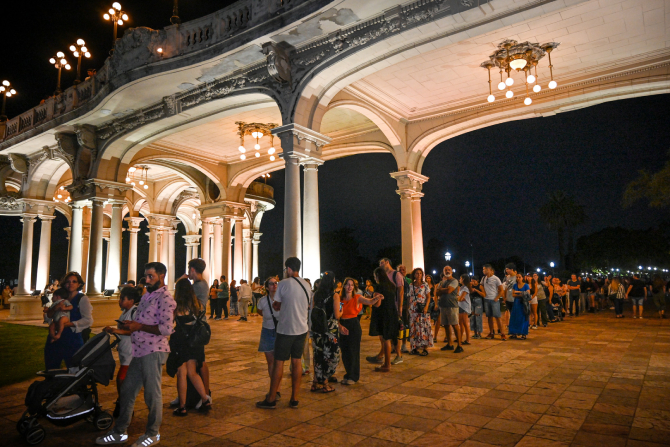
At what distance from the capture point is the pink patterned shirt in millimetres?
3832

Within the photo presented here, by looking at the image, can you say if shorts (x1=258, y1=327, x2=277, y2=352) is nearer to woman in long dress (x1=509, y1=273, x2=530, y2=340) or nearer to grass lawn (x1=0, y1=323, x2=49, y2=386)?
grass lawn (x1=0, y1=323, x2=49, y2=386)

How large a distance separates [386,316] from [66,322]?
418 centimetres

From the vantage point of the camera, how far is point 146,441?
373 cm

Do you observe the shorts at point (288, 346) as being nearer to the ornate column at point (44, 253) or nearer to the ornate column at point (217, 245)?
the ornate column at point (217, 245)

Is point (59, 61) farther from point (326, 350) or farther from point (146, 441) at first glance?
point (146, 441)

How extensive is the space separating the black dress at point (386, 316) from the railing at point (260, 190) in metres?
18.2

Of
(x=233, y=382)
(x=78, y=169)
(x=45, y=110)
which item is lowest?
(x=233, y=382)

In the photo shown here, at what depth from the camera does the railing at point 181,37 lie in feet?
30.6

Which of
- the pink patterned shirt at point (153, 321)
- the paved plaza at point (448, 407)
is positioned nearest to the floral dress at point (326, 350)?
the paved plaza at point (448, 407)

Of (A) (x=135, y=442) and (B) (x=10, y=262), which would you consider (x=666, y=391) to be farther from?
(B) (x=10, y=262)

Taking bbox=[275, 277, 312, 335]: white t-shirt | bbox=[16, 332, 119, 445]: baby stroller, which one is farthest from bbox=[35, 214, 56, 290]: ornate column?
bbox=[275, 277, 312, 335]: white t-shirt

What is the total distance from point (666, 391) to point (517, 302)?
4.67 m

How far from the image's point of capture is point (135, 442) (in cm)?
372

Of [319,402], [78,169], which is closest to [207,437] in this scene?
[319,402]
